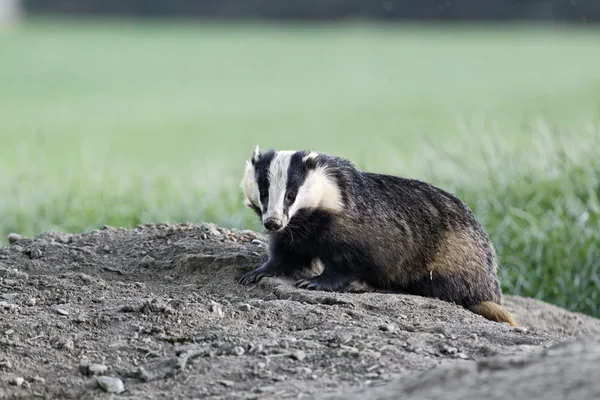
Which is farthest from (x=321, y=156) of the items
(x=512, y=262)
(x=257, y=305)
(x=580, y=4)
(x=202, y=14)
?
(x=202, y=14)

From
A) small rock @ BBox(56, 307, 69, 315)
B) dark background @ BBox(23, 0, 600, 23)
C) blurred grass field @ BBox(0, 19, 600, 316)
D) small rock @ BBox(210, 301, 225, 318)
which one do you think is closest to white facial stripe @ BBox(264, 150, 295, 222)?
small rock @ BBox(210, 301, 225, 318)

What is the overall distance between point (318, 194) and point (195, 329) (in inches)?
43.9

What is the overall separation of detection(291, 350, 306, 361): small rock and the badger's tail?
1.68m

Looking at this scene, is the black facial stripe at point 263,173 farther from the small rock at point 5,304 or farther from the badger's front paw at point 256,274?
the small rock at point 5,304

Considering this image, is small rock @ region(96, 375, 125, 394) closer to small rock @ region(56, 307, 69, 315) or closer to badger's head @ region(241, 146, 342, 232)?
small rock @ region(56, 307, 69, 315)

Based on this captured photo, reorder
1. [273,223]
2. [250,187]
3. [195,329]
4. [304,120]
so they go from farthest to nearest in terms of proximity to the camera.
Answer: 1. [304,120]
2. [250,187]
3. [273,223]
4. [195,329]

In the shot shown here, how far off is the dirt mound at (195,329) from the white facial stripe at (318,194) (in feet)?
1.29

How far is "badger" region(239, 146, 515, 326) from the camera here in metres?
4.88

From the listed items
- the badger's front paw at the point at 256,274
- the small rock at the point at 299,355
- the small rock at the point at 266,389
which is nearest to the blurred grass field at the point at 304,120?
the badger's front paw at the point at 256,274

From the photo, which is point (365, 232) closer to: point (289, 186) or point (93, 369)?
point (289, 186)

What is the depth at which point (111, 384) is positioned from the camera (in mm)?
3549

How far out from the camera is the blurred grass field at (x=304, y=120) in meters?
7.52

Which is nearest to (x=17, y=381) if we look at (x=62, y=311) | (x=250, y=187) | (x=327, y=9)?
(x=62, y=311)

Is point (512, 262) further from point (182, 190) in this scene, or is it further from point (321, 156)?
point (182, 190)
